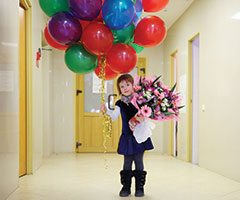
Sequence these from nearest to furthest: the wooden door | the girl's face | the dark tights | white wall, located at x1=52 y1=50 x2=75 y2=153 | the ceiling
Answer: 1. the girl's face
2. the dark tights
3. the wooden door
4. the ceiling
5. white wall, located at x1=52 y1=50 x2=75 y2=153

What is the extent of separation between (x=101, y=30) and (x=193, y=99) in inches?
142

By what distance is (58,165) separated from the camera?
5.53 metres

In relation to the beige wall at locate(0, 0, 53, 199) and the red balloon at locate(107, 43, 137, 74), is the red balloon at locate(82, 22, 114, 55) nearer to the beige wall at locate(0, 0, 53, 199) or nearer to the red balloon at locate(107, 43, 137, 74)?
the red balloon at locate(107, 43, 137, 74)

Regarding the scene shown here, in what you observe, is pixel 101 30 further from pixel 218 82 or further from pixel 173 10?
pixel 173 10

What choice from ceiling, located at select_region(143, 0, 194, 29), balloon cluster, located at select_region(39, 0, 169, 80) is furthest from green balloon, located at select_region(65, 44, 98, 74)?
ceiling, located at select_region(143, 0, 194, 29)

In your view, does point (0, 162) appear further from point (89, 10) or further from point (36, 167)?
point (36, 167)

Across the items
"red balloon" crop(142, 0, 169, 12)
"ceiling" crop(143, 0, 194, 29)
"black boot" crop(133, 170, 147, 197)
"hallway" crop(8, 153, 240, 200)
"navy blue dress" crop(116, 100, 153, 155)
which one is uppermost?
"ceiling" crop(143, 0, 194, 29)

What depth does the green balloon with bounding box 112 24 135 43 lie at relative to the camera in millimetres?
2820

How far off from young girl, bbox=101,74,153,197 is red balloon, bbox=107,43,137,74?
308 mm

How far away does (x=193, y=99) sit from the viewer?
6.02 meters

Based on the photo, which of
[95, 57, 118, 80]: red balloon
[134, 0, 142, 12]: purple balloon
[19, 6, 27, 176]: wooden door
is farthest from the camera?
[19, 6, 27, 176]: wooden door

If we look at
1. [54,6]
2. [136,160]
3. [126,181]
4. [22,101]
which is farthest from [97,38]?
[22,101]

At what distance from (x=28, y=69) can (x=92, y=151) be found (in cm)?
351

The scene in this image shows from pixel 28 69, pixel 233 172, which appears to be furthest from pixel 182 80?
pixel 28 69
